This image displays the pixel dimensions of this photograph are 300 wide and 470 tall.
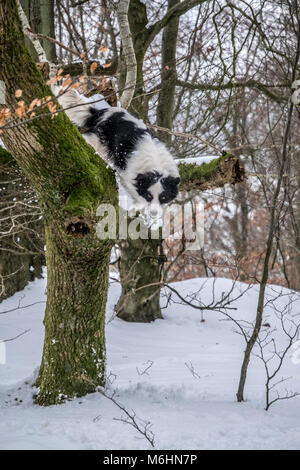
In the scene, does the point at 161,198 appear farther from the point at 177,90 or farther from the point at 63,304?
the point at 177,90

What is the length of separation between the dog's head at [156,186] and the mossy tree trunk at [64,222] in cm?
64

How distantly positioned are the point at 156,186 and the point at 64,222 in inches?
50.8

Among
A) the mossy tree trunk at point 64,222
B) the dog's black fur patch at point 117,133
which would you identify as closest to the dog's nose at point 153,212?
the dog's black fur patch at point 117,133

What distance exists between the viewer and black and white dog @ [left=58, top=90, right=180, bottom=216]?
138 inches

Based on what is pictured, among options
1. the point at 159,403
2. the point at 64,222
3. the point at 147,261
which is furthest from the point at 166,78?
the point at 159,403

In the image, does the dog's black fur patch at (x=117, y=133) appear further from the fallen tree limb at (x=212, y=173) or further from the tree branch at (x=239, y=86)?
the tree branch at (x=239, y=86)

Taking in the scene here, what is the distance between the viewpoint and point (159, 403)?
3189 millimetres

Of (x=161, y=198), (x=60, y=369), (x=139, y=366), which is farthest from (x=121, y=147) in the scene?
(x=139, y=366)

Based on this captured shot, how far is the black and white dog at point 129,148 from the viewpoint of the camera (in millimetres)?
3506

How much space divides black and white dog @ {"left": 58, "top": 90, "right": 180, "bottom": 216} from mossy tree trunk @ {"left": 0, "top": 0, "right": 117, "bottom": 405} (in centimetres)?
57
